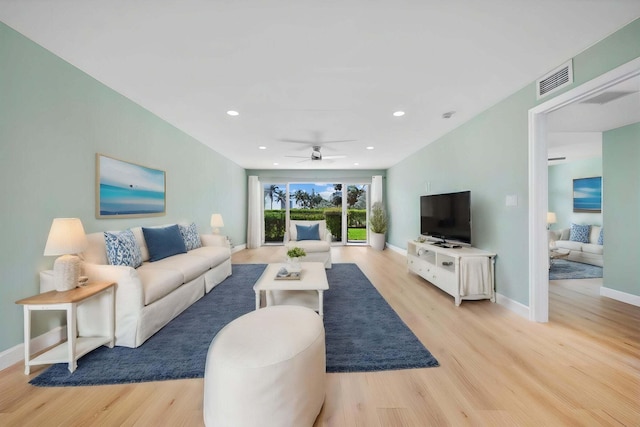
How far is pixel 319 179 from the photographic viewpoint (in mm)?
7500

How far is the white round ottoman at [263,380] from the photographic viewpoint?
1.14m

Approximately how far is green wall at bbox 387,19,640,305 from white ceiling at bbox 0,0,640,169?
143 mm

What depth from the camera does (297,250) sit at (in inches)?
115

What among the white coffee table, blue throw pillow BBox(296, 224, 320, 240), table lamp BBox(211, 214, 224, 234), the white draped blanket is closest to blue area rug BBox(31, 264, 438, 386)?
the white coffee table

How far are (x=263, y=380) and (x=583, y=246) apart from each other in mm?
6827

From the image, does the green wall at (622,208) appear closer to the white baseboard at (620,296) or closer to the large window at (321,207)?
the white baseboard at (620,296)

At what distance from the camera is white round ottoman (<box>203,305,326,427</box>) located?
3.74 ft

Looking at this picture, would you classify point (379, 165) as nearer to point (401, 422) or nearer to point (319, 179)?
point (319, 179)

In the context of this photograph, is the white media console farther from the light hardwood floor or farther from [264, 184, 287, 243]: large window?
Answer: [264, 184, 287, 243]: large window

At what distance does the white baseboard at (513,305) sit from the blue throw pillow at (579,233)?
163 inches

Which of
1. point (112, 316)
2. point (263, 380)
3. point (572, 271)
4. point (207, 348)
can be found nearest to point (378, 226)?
point (572, 271)

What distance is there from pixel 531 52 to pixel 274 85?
224cm

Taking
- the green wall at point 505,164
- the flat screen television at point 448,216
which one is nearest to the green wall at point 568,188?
the green wall at point 505,164

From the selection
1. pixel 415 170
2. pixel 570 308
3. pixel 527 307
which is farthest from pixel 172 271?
pixel 415 170
